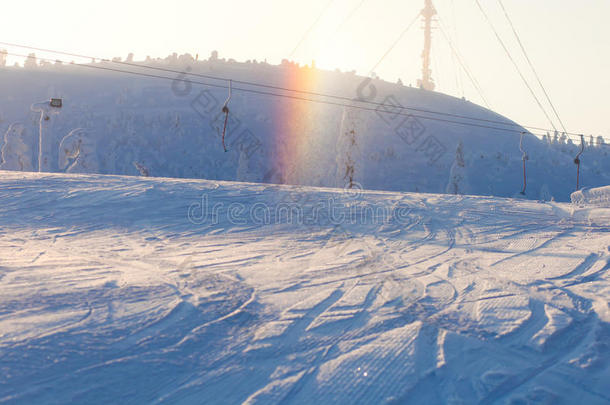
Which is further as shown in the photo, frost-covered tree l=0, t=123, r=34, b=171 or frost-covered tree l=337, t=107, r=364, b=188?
frost-covered tree l=0, t=123, r=34, b=171

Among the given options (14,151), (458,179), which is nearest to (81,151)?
(14,151)

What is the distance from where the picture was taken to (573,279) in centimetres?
473

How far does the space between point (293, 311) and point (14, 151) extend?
32278mm

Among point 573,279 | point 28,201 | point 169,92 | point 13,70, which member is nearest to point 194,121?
point 169,92

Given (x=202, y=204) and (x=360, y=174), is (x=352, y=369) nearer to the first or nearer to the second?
(x=202, y=204)

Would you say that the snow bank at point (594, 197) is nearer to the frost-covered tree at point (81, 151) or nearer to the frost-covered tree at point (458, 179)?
the frost-covered tree at point (81, 151)

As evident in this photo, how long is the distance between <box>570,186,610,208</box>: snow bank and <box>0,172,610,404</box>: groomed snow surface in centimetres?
295

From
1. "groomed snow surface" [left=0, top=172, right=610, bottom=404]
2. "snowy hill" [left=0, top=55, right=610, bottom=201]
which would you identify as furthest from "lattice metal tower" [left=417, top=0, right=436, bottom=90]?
"groomed snow surface" [left=0, top=172, right=610, bottom=404]

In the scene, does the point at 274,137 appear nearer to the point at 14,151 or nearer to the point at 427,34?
the point at 427,34

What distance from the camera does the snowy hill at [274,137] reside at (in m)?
61.6

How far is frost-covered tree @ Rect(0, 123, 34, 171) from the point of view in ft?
95.5

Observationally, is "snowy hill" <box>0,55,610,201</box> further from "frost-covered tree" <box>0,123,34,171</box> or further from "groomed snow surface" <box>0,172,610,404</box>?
"groomed snow surface" <box>0,172,610,404</box>

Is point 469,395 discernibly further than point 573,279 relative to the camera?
No

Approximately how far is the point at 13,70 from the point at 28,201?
104m
